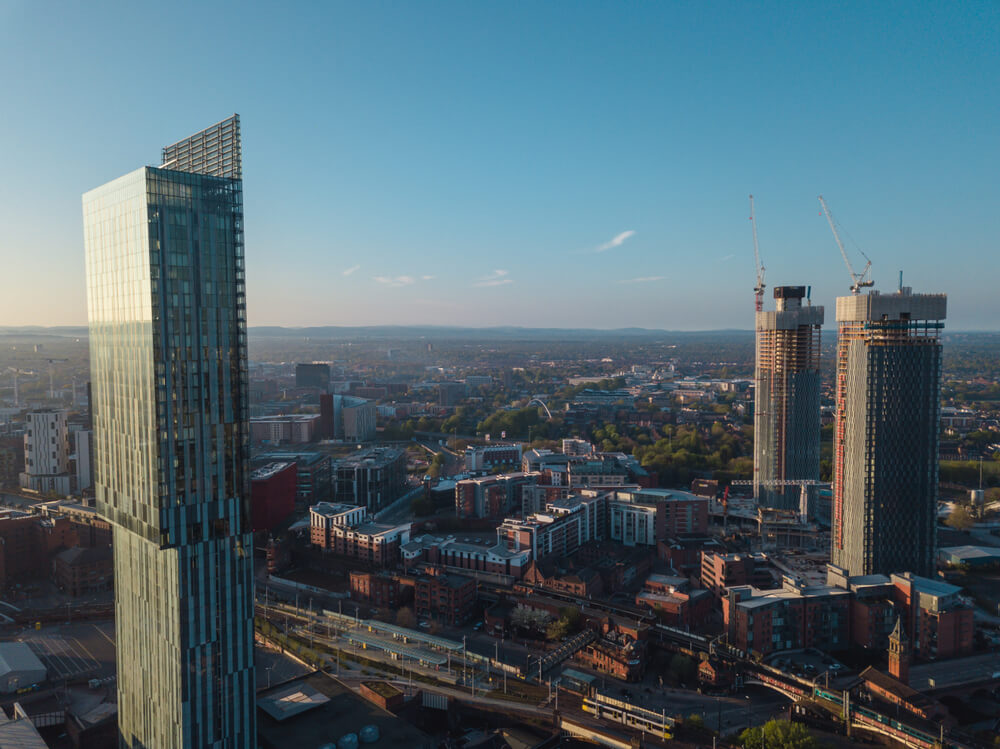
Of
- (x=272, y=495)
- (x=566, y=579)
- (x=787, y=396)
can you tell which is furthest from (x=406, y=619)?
(x=787, y=396)

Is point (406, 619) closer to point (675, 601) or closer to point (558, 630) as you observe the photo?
point (558, 630)

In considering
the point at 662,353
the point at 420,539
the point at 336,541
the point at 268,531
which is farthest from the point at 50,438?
the point at 662,353

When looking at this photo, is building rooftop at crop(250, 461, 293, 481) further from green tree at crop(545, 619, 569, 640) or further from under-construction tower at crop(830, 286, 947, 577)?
under-construction tower at crop(830, 286, 947, 577)

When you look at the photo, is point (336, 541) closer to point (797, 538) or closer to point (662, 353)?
point (797, 538)

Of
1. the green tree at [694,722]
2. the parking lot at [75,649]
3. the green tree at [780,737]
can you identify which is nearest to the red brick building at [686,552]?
the green tree at [694,722]

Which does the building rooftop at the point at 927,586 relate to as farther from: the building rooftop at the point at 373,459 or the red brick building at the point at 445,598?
the building rooftop at the point at 373,459
